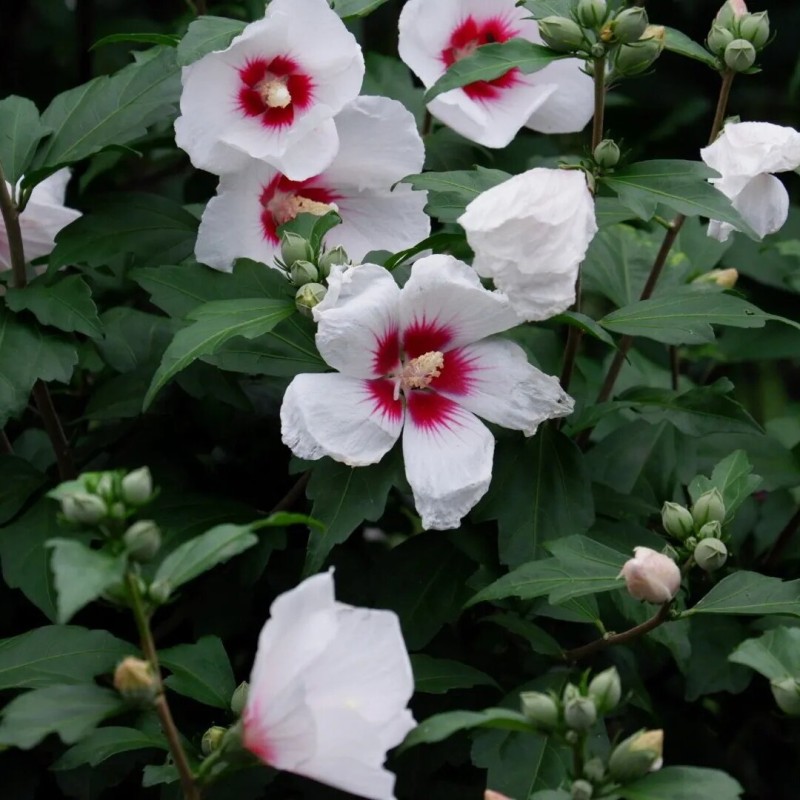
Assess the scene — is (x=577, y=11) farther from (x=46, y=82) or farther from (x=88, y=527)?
(x=46, y=82)

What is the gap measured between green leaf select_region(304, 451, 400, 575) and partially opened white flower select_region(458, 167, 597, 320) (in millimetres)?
208

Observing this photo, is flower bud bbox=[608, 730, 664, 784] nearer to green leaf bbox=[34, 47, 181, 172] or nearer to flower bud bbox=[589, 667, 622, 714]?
flower bud bbox=[589, 667, 622, 714]

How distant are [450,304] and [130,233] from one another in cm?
42

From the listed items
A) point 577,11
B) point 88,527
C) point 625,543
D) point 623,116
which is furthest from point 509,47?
point 623,116

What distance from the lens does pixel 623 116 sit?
2.94m

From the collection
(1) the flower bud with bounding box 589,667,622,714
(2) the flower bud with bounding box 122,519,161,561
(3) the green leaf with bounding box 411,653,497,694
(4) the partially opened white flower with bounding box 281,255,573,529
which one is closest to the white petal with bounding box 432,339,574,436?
(4) the partially opened white flower with bounding box 281,255,573,529

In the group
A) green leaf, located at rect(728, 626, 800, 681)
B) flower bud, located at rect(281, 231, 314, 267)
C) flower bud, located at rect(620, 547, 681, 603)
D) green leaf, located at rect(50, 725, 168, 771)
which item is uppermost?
flower bud, located at rect(281, 231, 314, 267)

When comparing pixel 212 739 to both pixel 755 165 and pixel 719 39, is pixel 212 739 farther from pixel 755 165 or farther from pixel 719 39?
pixel 719 39

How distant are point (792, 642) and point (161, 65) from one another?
2.94 feet

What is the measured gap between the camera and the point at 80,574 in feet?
2.79

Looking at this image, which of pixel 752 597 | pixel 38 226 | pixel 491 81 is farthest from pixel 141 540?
pixel 491 81

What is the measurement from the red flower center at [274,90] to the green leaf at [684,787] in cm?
74

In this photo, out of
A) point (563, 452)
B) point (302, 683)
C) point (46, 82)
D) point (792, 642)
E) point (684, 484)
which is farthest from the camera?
point (46, 82)

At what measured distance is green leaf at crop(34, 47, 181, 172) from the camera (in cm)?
147
